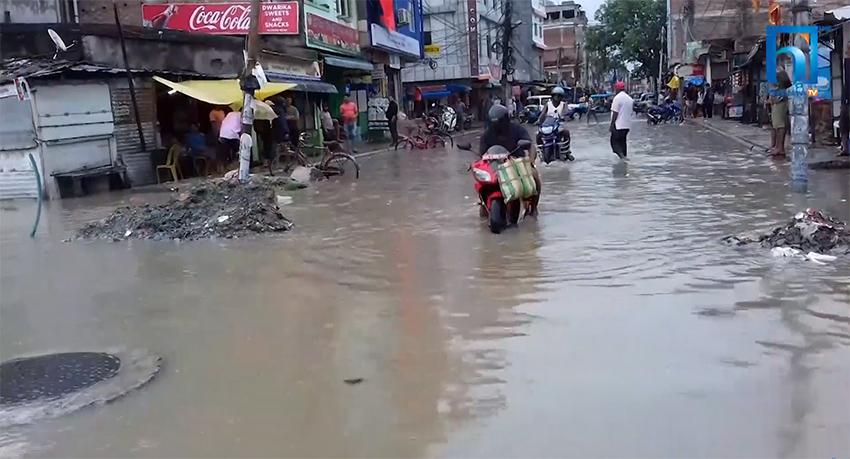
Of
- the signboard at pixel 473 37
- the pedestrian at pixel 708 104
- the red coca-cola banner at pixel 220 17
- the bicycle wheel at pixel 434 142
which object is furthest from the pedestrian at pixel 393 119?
the signboard at pixel 473 37

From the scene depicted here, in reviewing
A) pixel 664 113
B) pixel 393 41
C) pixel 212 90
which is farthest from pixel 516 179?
pixel 664 113

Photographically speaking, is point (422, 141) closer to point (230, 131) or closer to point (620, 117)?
point (230, 131)

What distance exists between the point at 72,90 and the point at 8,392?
40.8ft

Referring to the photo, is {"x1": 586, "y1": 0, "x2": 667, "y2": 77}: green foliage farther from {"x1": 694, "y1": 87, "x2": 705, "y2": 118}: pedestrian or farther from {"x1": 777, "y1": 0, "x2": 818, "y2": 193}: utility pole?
{"x1": 777, "y1": 0, "x2": 818, "y2": 193}: utility pole

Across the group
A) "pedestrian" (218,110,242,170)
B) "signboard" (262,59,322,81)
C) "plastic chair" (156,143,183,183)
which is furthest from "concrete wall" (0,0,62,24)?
"pedestrian" (218,110,242,170)

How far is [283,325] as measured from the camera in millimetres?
6465

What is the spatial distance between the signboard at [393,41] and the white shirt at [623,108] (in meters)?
17.0

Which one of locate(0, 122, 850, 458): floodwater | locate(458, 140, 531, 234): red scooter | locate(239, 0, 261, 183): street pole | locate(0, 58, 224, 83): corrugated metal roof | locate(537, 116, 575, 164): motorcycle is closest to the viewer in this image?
locate(0, 122, 850, 458): floodwater

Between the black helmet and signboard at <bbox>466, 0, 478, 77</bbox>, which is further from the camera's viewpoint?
signboard at <bbox>466, 0, 478, 77</bbox>

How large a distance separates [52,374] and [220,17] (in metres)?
19.6

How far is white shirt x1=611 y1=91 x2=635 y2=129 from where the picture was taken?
57.8 feet

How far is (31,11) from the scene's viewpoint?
21531 mm

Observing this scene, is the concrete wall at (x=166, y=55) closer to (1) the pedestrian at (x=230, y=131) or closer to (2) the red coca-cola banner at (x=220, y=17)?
(1) the pedestrian at (x=230, y=131)

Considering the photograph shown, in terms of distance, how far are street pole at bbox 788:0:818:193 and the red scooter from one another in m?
4.21
